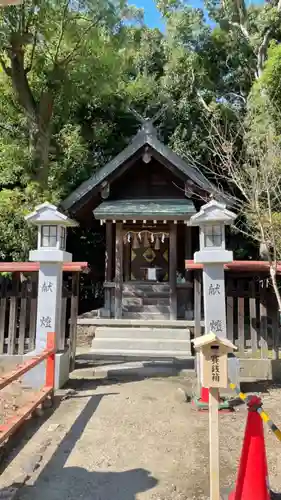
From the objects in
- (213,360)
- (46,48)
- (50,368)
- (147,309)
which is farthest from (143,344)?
(46,48)

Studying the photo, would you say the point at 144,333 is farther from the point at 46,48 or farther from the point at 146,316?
the point at 46,48

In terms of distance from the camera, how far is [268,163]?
29.3ft

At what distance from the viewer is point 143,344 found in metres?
10.5

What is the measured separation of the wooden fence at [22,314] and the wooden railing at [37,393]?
137cm

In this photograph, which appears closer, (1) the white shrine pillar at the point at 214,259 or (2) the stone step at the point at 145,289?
(1) the white shrine pillar at the point at 214,259

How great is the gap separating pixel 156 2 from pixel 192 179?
16.4 meters

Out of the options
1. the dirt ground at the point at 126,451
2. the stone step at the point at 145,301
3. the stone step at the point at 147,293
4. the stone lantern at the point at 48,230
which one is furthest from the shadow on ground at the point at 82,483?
the stone step at the point at 147,293

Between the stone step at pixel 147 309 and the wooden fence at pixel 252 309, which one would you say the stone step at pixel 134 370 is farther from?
the stone step at pixel 147 309

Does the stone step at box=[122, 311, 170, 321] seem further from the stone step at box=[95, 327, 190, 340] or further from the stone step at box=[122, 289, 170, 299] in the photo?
the stone step at box=[95, 327, 190, 340]

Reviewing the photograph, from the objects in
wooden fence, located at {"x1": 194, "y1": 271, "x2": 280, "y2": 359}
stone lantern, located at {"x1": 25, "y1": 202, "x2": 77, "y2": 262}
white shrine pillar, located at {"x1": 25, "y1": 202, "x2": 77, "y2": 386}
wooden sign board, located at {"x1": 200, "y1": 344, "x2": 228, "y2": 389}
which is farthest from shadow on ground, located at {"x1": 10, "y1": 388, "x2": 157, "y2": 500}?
wooden fence, located at {"x1": 194, "y1": 271, "x2": 280, "y2": 359}

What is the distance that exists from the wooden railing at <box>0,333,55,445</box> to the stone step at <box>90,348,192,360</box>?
11.0 feet

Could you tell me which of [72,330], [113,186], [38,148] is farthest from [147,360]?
[38,148]

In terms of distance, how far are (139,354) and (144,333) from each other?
1.13m

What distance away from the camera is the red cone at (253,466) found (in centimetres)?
315
